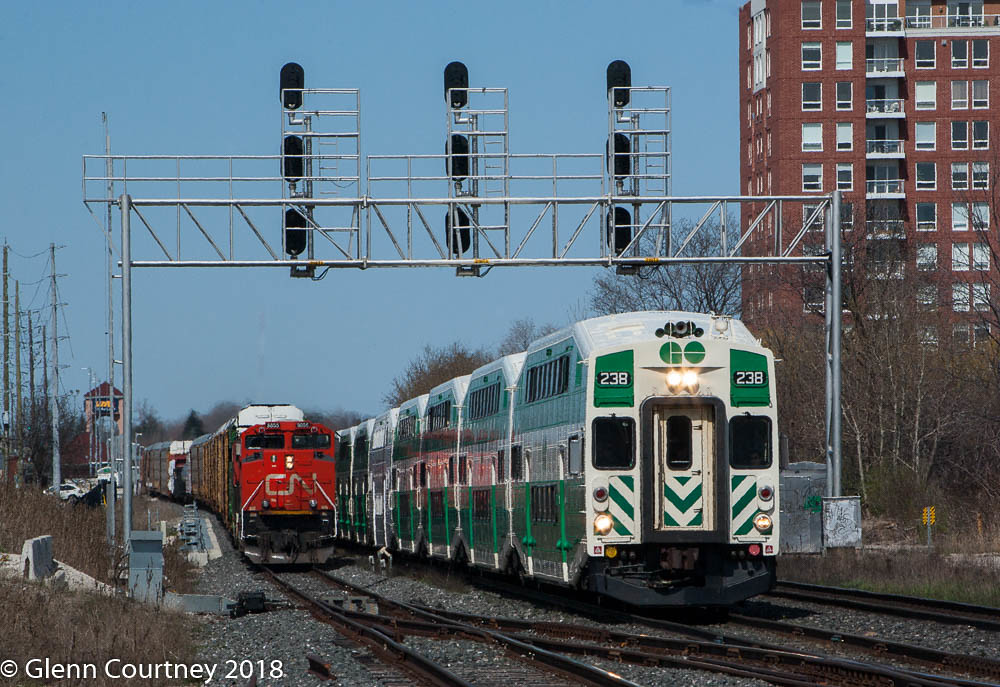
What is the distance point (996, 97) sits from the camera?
78562mm

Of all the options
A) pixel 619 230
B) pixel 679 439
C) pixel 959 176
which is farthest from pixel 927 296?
pixel 679 439

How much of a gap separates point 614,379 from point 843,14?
205 ft

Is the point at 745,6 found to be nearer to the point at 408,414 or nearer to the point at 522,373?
the point at 408,414

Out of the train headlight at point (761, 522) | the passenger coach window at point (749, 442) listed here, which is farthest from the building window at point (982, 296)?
the train headlight at point (761, 522)

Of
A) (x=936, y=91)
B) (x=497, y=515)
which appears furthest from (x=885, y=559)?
(x=936, y=91)

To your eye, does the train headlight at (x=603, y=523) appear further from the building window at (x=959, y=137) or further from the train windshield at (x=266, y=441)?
the building window at (x=959, y=137)

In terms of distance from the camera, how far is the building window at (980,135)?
7856 cm

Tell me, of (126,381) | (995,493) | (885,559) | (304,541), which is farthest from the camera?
(995,493)

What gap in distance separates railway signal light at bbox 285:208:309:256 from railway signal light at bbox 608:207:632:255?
221 inches

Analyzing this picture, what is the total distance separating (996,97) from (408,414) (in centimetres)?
5610

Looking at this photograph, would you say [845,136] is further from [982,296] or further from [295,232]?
[295,232]

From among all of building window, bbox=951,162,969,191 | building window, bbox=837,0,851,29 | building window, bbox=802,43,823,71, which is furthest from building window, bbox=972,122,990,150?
building window, bbox=802,43,823,71

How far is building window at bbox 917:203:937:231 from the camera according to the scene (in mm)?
78875

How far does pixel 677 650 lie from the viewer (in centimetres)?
1534
